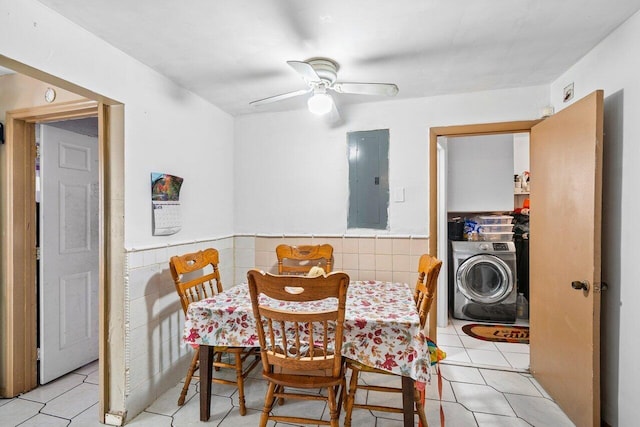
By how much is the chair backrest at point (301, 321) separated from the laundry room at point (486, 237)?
2198mm

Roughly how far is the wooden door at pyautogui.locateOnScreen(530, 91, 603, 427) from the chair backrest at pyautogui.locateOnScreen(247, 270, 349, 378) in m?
1.35

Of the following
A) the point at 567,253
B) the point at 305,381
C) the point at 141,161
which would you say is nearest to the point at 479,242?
the point at 567,253

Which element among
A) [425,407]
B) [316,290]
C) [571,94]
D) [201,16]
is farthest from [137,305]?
[571,94]

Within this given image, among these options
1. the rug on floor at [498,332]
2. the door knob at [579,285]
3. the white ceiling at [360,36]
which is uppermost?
the white ceiling at [360,36]

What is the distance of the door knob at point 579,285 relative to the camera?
1.68 meters

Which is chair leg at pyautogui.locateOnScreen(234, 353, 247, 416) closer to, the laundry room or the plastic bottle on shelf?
the laundry room

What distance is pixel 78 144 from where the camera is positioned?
2.51 m

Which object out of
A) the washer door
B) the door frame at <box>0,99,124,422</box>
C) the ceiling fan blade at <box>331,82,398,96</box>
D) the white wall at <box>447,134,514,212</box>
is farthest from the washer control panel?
the door frame at <box>0,99,124,422</box>

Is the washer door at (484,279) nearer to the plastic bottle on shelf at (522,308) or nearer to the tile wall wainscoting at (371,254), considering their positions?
the plastic bottle on shelf at (522,308)

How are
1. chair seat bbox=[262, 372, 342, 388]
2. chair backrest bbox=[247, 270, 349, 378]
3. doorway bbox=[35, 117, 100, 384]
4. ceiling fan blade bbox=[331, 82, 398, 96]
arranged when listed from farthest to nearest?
doorway bbox=[35, 117, 100, 384], ceiling fan blade bbox=[331, 82, 398, 96], chair seat bbox=[262, 372, 342, 388], chair backrest bbox=[247, 270, 349, 378]

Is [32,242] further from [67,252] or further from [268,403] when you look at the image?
[268,403]

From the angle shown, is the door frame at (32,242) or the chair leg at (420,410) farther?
the door frame at (32,242)

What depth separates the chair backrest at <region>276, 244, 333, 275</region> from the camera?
265cm

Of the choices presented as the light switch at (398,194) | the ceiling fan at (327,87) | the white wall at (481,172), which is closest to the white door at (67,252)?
the ceiling fan at (327,87)
